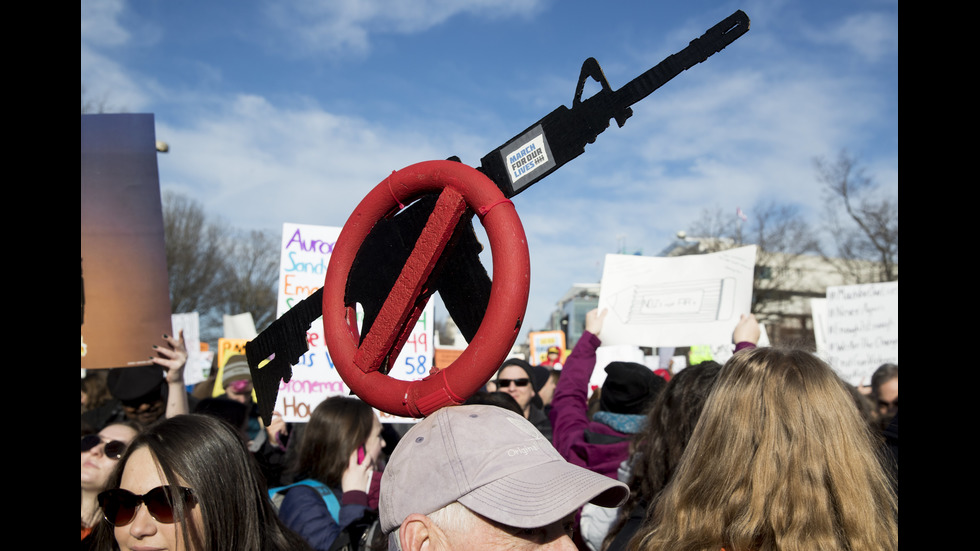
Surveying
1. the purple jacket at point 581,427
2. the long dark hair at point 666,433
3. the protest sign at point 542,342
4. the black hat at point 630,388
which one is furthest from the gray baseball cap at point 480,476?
the protest sign at point 542,342

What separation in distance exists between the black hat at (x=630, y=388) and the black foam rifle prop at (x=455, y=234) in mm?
1921

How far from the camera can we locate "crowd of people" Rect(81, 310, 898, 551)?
1.41 m

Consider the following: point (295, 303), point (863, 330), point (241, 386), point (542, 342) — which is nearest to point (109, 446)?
point (295, 303)

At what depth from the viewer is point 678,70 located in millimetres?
1481

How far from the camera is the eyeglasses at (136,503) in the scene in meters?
2.03

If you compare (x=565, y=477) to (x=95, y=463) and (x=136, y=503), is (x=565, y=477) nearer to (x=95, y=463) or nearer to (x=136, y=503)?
(x=136, y=503)

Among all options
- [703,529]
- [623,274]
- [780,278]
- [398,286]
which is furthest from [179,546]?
[780,278]

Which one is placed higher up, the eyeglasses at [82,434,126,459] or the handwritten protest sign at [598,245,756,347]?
the handwritten protest sign at [598,245,756,347]

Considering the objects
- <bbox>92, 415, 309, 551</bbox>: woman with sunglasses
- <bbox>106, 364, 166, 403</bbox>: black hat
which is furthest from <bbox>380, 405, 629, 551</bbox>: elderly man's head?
<bbox>106, 364, 166, 403</bbox>: black hat

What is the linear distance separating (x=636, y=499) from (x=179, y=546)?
156 centimetres

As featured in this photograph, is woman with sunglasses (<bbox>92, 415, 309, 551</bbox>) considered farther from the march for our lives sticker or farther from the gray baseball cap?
the march for our lives sticker

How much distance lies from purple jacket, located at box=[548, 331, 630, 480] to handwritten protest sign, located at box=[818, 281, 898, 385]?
14.6ft

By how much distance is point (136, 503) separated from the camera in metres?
2.05
